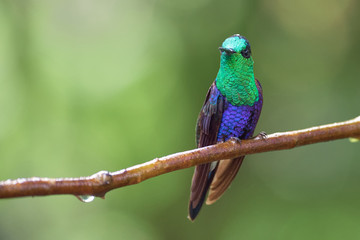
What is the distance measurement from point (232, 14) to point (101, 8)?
188cm

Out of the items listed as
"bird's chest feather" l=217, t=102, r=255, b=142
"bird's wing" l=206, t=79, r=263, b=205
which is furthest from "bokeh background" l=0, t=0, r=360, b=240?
"bird's wing" l=206, t=79, r=263, b=205

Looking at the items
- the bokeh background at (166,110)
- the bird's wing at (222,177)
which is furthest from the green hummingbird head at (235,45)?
the bokeh background at (166,110)

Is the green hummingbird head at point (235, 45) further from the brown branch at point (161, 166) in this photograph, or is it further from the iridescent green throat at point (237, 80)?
the brown branch at point (161, 166)

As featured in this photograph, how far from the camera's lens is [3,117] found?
556 cm

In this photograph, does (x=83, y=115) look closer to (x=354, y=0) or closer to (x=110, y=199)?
(x=110, y=199)

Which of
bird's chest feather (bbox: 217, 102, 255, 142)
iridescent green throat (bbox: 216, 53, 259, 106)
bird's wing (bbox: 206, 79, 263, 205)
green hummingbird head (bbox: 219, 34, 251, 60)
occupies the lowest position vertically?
bird's wing (bbox: 206, 79, 263, 205)

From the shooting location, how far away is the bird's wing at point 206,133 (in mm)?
1724

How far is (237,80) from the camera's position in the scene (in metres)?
1.85

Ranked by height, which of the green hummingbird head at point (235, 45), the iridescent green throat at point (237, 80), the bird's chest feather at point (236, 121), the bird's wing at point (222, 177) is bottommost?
the bird's wing at point (222, 177)

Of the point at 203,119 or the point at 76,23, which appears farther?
the point at 76,23

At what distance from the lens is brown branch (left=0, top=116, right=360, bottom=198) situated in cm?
104

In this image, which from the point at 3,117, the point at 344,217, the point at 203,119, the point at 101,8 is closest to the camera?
the point at 203,119

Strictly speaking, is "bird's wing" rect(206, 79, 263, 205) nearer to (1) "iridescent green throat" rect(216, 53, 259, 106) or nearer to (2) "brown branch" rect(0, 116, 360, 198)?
(1) "iridescent green throat" rect(216, 53, 259, 106)

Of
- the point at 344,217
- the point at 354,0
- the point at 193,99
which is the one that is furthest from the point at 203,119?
the point at 354,0
